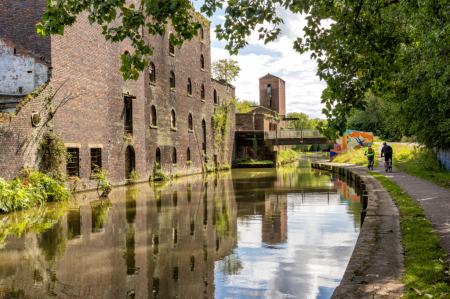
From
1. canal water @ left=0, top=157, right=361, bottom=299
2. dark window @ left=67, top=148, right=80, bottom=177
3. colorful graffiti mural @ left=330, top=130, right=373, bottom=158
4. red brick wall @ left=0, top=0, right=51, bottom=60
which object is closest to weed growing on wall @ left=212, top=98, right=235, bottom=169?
colorful graffiti mural @ left=330, top=130, right=373, bottom=158

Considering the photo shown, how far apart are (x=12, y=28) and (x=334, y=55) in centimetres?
1499

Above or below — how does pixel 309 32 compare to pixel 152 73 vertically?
below

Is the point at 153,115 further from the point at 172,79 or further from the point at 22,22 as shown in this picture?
the point at 22,22

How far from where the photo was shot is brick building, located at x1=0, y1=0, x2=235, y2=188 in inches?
639

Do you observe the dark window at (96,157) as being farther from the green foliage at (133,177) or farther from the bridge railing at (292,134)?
the bridge railing at (292,134)

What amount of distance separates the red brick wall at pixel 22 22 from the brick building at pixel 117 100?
0.13ft

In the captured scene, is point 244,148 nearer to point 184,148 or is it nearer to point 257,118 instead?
point 257,118

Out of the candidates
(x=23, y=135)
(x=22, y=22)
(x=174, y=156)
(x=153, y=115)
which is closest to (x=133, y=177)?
(x=153, y=115)

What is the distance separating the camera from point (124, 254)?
22.2 ft

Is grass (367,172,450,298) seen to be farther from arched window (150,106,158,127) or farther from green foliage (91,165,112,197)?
arched window (150,106,158,127)

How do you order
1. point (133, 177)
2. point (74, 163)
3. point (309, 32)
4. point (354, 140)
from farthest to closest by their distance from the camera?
1. point (354, 140)
2. point (133, 177)
3. point (74, 163)
4. point (309, 32)

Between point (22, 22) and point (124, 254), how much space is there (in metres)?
13.5

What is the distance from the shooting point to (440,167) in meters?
22.6

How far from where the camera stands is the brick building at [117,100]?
53.2 feet
